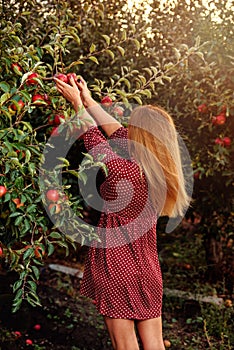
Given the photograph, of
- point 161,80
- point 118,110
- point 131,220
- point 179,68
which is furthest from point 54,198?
point 179,68

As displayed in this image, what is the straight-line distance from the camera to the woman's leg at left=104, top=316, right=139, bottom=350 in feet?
8.34

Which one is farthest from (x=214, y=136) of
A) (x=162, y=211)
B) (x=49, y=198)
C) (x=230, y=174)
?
(x=49, y=198)

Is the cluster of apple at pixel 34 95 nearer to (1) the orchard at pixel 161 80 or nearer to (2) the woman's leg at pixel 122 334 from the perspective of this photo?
(1) the orchard at pixel 161 80

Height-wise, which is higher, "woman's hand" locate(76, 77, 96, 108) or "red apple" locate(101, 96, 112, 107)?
"woman's hand" locate(76, 77, 96, 108)

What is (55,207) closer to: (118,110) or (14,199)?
(14,199)

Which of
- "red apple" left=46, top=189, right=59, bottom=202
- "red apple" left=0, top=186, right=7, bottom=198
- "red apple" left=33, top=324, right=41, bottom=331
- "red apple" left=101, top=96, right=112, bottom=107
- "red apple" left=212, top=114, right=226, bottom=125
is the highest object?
"red apple" left=101, top=96, right=112, bottom=107

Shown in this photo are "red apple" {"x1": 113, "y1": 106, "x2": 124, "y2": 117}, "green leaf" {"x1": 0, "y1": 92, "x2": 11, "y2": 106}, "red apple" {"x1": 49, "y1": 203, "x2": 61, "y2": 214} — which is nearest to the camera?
"green leaf" {"x1": 0, "y1": 92, "x2": 11, "y2": 106}

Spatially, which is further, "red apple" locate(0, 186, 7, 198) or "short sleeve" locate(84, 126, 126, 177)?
"short sleeve" locate(84, 126, 126, 177)

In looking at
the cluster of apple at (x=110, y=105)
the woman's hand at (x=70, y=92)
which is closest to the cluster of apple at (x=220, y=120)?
the cluster of apple at (x=110, y=105)

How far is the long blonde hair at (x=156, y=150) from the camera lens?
2551 mm

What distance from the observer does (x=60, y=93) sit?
2604mm

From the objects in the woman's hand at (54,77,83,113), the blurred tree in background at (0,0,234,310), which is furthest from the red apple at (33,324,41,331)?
the woman's hand at (54,77,83,113)

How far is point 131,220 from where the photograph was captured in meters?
2.62

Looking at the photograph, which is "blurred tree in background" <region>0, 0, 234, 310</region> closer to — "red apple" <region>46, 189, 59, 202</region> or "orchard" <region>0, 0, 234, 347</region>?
"orchard" <region>0, 0, 234, 347</region>
